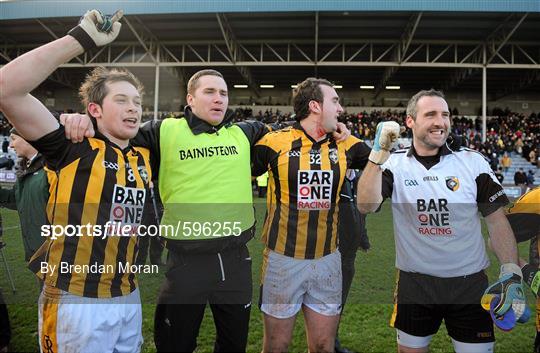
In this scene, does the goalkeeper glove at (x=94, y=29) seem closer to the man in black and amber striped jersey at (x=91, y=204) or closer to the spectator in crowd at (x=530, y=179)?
the man in black and amber striped jersey at (x=91, y=204)

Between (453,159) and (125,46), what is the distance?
71.2 feet

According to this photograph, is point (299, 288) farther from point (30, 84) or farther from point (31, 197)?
point (31, 197)

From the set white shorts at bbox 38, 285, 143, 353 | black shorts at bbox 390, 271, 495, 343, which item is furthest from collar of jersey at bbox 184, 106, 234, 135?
black shorts at bbox 390, 271, 495, 343

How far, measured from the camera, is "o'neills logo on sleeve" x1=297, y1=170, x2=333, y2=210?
10.1ft

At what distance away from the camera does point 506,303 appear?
2531 mm

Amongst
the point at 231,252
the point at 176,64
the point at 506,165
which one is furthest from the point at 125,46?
the point at 231,252

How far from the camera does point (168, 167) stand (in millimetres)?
2822

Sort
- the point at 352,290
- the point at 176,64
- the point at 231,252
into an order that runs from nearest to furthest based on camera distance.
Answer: the point at 231,252 → the point at 352,290 → the point at 176,64

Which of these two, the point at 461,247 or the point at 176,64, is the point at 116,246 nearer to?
the point at 461,247

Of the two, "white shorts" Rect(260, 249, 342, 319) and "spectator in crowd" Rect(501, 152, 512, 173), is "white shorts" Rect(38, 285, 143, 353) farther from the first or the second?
"spectator in crowd" Rect(501, 152, 512, 173)

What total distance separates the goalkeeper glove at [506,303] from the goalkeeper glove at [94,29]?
272 cm

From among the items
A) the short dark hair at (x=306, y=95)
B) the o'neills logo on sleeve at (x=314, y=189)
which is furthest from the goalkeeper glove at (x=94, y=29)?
the o'neills logo on sleeve at (x=314, y=189)

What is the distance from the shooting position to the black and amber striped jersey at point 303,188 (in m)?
3.06

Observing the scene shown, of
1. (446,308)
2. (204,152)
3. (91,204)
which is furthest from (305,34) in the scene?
(91,204)
